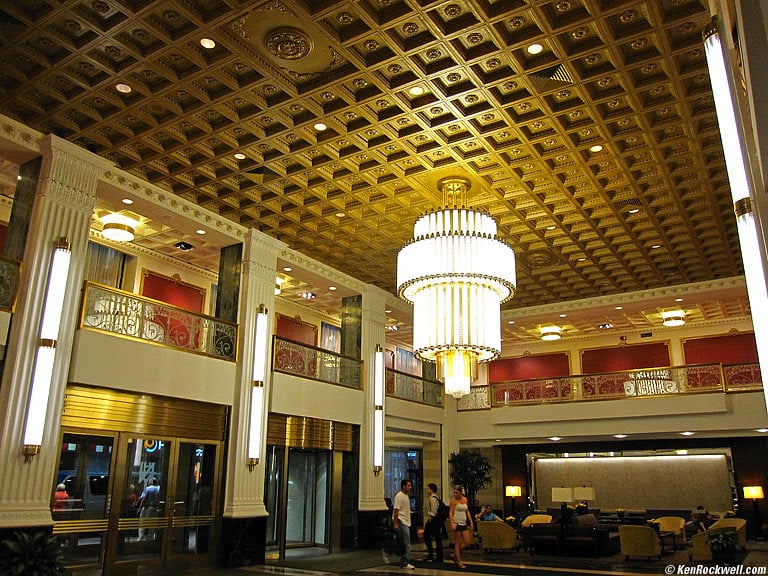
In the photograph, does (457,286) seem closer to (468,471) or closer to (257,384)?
(257,384)

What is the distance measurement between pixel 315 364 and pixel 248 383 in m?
2.05

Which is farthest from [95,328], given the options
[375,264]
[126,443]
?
[375,264]

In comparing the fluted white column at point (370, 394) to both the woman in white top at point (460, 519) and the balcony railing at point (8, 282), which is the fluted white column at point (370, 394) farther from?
the balcony railing at point (8, 282)

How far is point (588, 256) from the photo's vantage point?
499 inches

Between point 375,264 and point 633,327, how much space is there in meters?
9.19

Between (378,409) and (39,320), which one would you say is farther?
(378,409)

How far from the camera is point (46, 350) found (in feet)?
25.4

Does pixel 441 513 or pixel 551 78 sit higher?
pixel 551 78

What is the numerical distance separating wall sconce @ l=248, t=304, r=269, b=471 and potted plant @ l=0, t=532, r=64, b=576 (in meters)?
3.64

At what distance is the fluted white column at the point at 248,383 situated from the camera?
33.3ft

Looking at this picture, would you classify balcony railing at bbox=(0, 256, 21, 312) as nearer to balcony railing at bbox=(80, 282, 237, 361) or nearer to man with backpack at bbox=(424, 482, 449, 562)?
balcony railing at bbox=(80, 282, 237, 361)

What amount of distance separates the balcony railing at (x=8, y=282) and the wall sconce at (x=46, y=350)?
14.3 inches

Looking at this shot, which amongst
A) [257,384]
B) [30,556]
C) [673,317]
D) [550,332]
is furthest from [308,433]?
[673,317]

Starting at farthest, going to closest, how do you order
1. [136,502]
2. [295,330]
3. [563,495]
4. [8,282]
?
[295,330]
[563,495]
[136,502]
[8,282]
